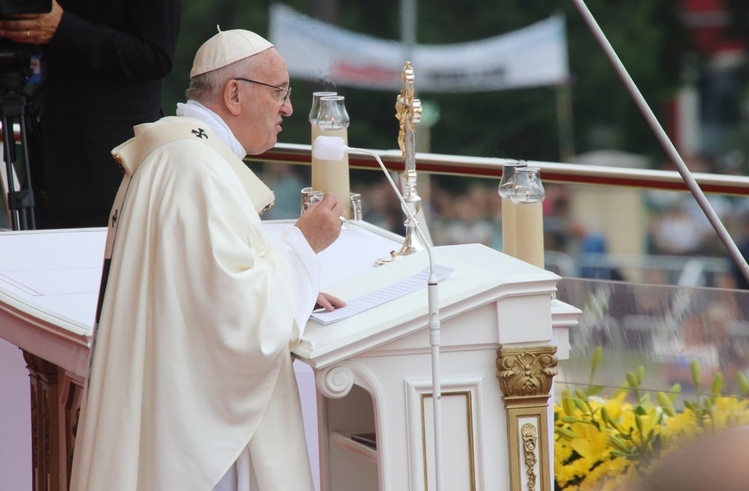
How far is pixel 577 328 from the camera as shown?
3508 mm

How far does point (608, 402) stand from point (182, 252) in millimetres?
1408

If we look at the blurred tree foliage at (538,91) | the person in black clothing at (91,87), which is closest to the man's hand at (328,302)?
the person in black clothing at (91,87)

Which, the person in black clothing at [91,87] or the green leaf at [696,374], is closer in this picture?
the green leaf at [696,374]

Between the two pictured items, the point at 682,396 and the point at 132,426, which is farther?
the point at 682,396

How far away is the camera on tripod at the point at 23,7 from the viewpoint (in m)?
3.53

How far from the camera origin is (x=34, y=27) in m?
3.61

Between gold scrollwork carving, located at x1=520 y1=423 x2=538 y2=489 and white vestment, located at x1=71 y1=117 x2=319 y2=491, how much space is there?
39 centimetres

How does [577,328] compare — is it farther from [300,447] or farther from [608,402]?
[300,447]

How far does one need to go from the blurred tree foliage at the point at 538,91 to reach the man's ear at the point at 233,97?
13.3 meters

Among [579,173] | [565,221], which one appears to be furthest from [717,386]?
[565,221]

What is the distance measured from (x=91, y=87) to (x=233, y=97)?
135cm

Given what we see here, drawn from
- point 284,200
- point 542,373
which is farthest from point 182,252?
point 284,200

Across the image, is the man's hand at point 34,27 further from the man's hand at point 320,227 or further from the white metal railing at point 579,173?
the man's hand at point 320,227

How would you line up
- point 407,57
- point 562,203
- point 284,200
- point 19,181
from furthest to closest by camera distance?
point 562,203 → point 407,57 → point 284,200 → point 19,181
